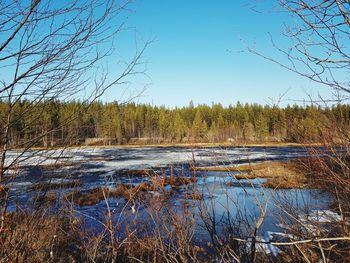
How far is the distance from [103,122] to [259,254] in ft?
14.0

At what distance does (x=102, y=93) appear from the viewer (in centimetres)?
203

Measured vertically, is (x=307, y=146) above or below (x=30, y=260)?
above

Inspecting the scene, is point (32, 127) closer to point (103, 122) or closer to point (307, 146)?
point (103, 122)

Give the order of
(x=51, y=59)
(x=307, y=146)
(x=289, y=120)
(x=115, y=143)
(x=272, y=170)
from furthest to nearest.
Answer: (x=115, y=143) → (x=272, y=170) → (x=289, y=120) → (x=307, y=146) → (x=51, y=59)

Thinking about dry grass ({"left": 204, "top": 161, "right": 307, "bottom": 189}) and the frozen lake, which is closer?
the frozen lake

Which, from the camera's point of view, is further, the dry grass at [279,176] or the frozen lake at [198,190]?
the dry grass at [279,176]

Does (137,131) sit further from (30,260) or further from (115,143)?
(30,260)

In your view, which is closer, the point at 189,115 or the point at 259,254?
the point at 259,254

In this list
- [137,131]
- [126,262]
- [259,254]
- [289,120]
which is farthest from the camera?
[137,131]

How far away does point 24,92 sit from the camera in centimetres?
201

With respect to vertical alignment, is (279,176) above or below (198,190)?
below

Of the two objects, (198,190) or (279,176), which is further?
(279,176)

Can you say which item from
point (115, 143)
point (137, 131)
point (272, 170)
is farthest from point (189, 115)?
point (272, 170)

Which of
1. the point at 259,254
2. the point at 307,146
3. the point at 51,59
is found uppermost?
the point at 51,59
